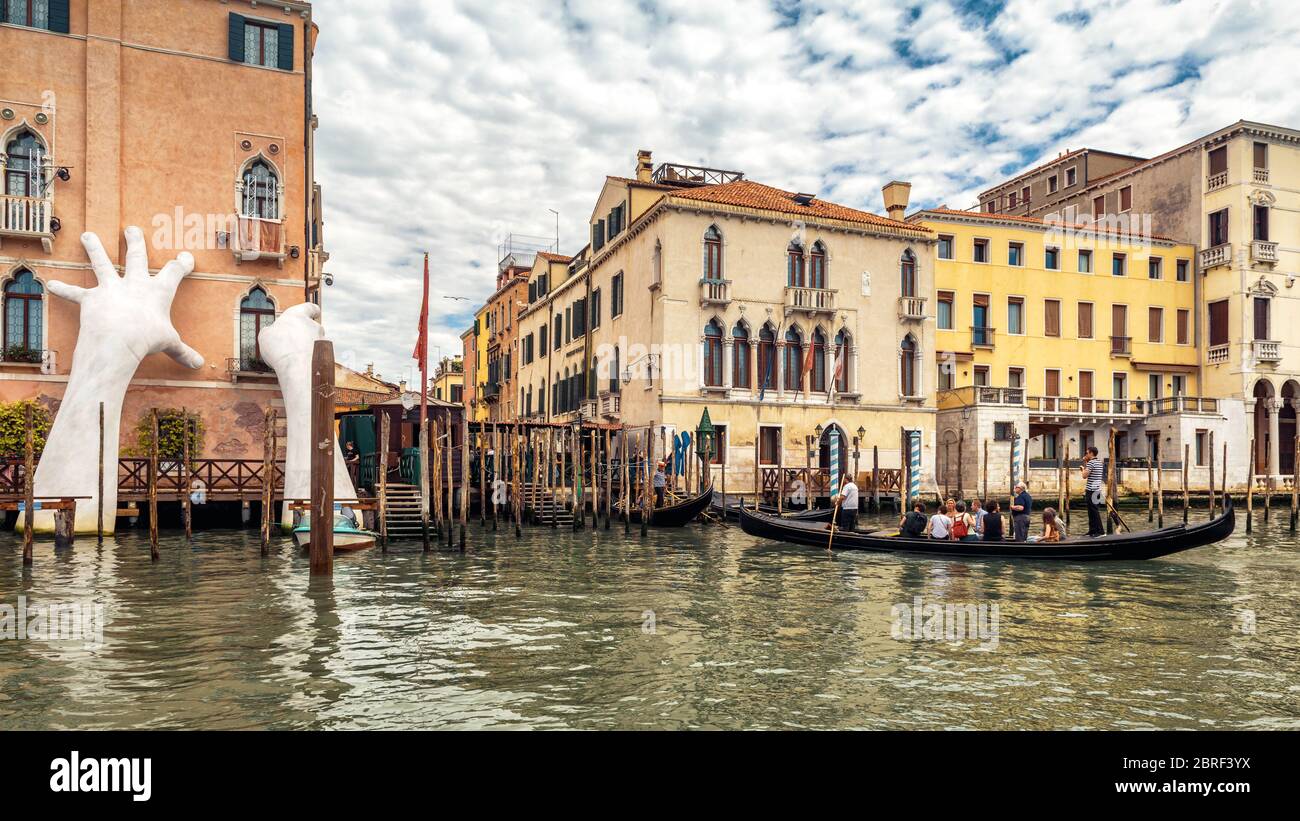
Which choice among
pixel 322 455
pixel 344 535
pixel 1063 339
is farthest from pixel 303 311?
pixel 1063 339

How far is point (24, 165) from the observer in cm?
1961

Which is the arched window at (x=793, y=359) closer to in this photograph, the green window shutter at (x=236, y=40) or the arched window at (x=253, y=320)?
the arched window at (x=253, y=320)

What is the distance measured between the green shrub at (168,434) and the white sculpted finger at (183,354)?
1173 millimetres

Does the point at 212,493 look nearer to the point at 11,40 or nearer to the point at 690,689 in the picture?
the point at 11,40

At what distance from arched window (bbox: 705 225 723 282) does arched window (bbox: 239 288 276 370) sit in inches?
507

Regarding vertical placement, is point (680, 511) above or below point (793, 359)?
below

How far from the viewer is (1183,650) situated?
8930 millimetres

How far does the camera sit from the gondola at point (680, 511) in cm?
2327

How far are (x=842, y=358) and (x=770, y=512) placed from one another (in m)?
7.78

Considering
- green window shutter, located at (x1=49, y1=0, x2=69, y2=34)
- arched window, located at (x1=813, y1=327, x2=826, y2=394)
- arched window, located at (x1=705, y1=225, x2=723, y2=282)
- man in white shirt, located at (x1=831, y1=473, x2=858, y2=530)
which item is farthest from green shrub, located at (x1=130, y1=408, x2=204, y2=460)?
arched window, located at (x1=813, y1=327, x2=826, y2=394)

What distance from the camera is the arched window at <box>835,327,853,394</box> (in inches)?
1184

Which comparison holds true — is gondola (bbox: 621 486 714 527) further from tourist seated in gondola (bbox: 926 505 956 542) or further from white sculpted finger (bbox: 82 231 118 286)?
white sculpted finger (bbox: 82 231 118 286)

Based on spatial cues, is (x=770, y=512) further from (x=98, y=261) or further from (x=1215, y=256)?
(x=1215, y=256)
